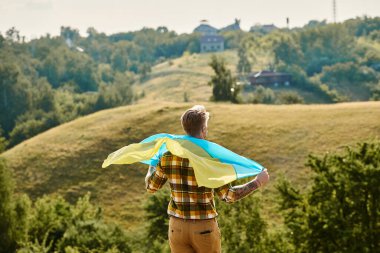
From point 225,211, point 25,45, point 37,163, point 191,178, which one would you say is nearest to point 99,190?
point 37,163

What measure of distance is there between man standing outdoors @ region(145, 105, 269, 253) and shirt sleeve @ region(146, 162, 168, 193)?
10 cm

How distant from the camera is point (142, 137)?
5828cm

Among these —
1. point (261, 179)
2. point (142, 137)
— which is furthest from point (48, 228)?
point (261, 179)

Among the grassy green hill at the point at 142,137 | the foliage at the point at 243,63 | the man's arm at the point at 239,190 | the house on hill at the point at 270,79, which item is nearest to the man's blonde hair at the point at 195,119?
the man's arm at the point at 239,190

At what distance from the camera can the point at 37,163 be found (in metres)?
56.9

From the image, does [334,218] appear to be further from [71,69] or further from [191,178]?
[71,69]

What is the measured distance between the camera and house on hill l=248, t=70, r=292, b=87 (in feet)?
479

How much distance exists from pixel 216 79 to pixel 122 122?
22.4 meters

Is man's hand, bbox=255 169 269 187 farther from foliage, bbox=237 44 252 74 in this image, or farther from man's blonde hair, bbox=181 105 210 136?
foliage, bbox=237 44 252 74

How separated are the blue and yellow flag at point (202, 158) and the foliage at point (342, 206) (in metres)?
15.6

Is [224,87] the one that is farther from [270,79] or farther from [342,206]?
[270,79]

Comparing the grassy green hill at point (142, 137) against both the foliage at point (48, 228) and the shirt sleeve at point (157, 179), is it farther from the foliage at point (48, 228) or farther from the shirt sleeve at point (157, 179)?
the shirt sleeve at point (157, 179)

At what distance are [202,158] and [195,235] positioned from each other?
0.90m

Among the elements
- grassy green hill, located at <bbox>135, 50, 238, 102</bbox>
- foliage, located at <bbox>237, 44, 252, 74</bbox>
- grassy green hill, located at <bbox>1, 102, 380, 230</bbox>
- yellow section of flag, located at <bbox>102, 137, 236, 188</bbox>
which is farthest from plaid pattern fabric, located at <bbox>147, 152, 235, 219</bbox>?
foliage, located at <bbox>237, 44, 252, 74</bbox>
